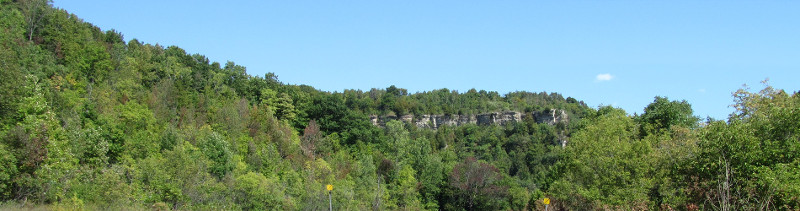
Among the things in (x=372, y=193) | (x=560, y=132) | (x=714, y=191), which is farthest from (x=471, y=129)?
(x=714, y=191)

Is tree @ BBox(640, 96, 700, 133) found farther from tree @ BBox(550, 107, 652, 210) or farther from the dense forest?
tree @ BBox(550, 107, 652, 210)

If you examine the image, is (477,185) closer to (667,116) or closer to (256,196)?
(667,116)

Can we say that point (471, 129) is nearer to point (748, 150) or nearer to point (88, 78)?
point (88, 78)

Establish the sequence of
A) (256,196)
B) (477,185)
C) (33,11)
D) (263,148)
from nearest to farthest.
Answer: (256,196)
(263,148)
(33,11)
(477,185)

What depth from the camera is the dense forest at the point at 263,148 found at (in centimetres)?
1812

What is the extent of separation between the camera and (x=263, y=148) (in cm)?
5266

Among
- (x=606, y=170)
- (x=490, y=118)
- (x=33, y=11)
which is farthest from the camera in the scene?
(x=490, y=118)

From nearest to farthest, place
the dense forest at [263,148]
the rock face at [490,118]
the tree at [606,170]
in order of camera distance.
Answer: the dense forest at [263,148], the tree at [606,170], the rock face at [490,118]

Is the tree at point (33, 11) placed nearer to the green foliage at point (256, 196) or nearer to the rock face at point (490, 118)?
the green foliage at point (256, 196)

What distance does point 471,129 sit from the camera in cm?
14312

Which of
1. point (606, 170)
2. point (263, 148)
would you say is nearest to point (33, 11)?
point (263, 148)

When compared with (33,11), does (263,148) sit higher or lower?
lower

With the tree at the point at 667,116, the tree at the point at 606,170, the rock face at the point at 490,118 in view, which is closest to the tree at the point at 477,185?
the tree at the point at 667,116

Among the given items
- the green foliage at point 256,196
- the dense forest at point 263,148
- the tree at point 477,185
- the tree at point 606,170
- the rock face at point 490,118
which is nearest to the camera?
the dense forest at point 263,148
